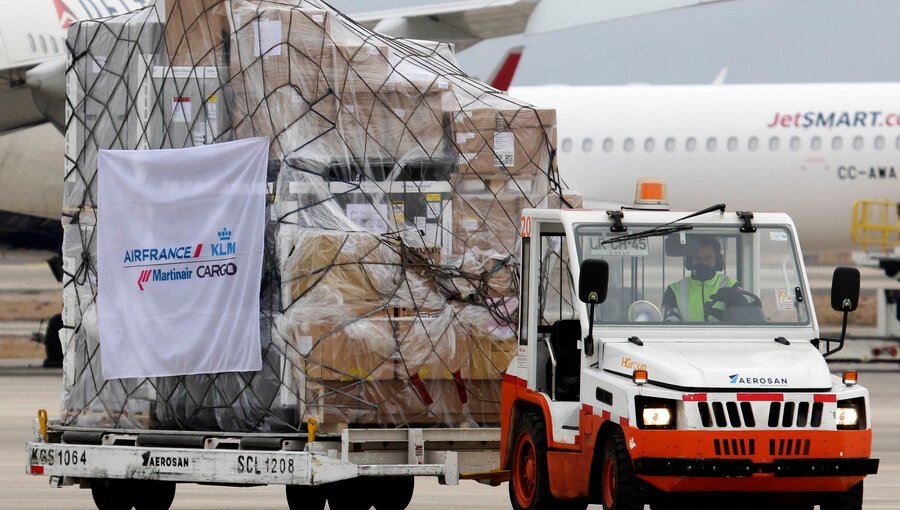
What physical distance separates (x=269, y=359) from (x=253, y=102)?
5.13 ft

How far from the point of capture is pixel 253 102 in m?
10.8

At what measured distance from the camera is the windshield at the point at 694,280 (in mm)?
10008

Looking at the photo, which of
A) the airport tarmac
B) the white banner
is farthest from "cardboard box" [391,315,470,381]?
the airport tarmac

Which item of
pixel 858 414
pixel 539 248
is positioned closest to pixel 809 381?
pixel 858 414

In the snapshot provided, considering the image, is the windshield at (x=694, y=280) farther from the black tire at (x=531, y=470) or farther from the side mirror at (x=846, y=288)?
the black tire at (x=531, y=470)

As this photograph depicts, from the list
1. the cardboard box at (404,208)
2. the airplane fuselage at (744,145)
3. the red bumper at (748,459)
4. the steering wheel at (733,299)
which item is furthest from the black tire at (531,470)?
the airplane fuselage at (744,145)

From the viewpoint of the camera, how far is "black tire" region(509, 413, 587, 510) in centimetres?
988

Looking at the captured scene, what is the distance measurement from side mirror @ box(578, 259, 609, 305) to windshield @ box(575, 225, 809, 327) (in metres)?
0.64

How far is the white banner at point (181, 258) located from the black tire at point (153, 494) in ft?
3.48

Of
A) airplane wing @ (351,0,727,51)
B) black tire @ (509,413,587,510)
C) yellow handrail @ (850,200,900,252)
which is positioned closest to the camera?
black tire @ (509,413,587,510)

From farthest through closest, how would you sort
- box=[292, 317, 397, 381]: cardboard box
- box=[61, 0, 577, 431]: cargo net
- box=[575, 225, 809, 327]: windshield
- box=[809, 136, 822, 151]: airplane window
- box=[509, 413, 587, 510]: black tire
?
box=[809, 136, 822, 151]: airplane window < box=[61, 0, 577, 431]: cargo net < box=[292, 317, 397, 381]: cardboard box < box=[575, 225, 809, 327]: windshield < box=[509, 413, 587, 510]: black tire

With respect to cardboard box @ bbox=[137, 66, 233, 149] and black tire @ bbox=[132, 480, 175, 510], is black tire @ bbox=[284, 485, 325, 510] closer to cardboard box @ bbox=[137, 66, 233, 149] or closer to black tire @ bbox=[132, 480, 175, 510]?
black tire @ bbox=[132, 480, 175, 510]

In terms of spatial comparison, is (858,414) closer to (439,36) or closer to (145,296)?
(145,296)

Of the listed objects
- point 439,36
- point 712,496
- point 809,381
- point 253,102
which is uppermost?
point 439,36
